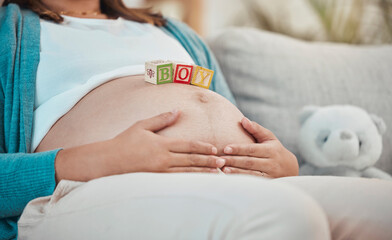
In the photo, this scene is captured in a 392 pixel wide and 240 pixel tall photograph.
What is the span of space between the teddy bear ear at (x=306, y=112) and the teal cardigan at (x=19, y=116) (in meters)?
0.24

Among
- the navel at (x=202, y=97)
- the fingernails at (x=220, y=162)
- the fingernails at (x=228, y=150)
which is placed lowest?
the fingernails at (x=220, y=162)

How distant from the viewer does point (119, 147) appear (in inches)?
29.9

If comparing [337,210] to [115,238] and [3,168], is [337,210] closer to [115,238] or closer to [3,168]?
[115,238]

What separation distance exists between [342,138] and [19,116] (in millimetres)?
842

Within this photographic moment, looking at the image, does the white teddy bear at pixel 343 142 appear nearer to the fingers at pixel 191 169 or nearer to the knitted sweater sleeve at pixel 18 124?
the fingers at pixel 191 169

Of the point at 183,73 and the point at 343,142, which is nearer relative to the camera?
the point at 183,73

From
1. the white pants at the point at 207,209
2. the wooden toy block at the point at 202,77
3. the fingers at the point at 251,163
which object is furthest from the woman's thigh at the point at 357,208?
the wooden toy block at the point at 202,77

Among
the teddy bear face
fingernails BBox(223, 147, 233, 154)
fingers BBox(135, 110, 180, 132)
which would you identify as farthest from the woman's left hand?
the teddy bear face

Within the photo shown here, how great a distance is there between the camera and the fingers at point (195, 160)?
2.54 ft

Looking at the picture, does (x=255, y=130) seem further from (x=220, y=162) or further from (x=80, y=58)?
(x=80, y=58)

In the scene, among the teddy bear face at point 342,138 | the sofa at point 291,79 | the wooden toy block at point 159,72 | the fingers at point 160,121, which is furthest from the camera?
the sofa at point 291,79

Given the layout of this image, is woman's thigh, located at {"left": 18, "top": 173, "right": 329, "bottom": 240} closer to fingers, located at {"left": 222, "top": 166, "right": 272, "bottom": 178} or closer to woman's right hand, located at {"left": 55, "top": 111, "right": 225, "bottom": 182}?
woman's right hand, located at {"left": 55, "top": 111, "right": 225, "bottom": 182}

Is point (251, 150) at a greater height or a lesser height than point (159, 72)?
lesser

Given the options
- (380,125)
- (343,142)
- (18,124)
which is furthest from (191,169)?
(380,125)
